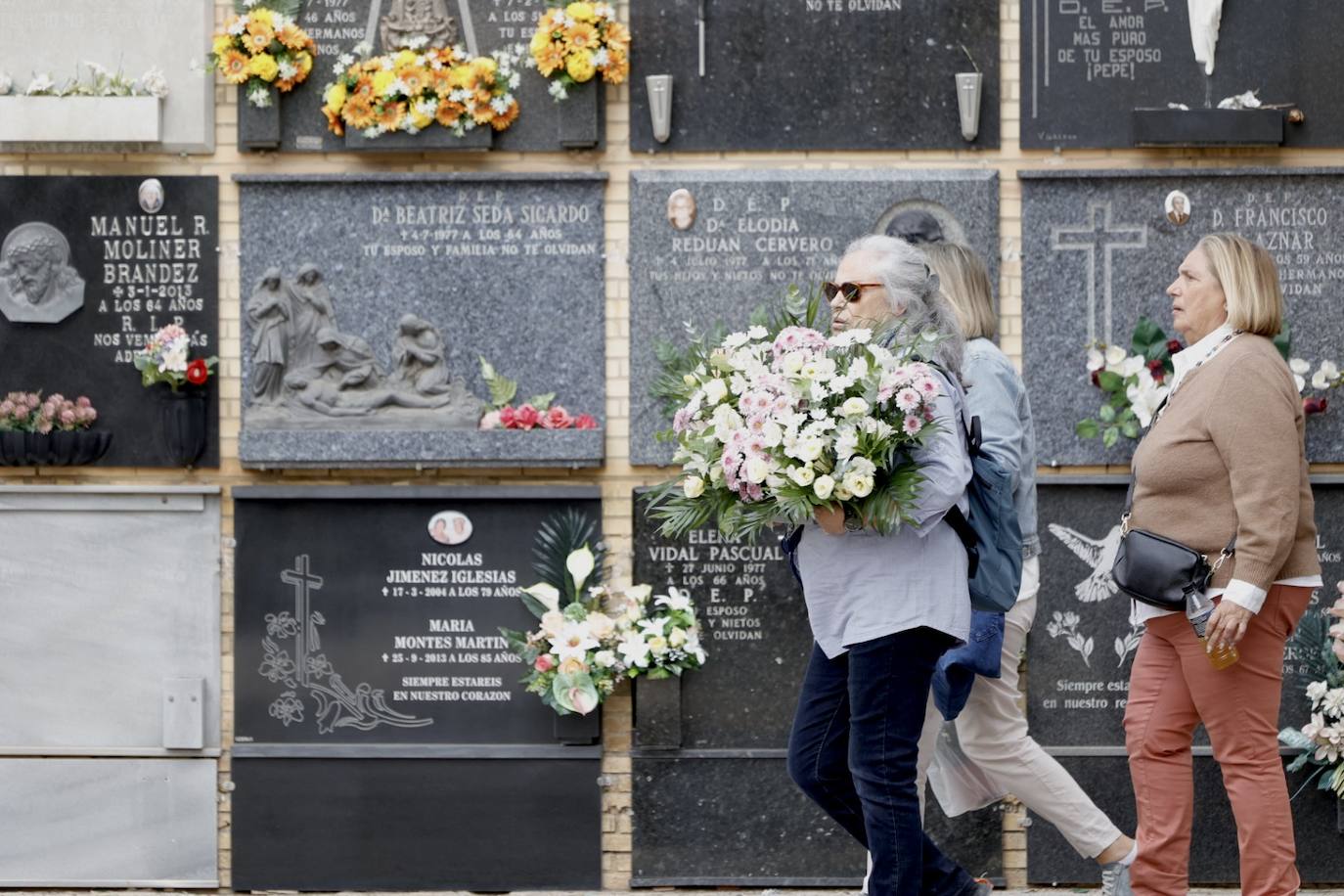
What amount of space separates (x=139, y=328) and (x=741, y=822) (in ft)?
8.39

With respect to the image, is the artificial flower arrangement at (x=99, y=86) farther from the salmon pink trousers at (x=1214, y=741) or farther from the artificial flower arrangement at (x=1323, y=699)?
the artificial flower arrangement at (x=1323, y=699)

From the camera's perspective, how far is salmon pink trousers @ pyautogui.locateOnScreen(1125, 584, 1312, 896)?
13.7ft

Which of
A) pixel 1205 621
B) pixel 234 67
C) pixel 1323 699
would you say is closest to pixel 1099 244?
pixel 1323 699

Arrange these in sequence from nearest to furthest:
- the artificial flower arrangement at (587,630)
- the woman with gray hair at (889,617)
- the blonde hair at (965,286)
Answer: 1. the woman with gray hair at (889,617)
2. the blonde hair at (965,286)
3. the artificial flower arrangement at (587,630)

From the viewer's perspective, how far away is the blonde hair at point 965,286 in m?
4.59

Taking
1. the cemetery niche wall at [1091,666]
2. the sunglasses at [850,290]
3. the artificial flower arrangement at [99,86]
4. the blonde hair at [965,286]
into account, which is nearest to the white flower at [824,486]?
the sunglasses at [850,290]

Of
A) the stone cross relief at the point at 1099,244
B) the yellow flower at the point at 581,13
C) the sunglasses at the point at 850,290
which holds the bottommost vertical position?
the sunglasses at the point at 850,290

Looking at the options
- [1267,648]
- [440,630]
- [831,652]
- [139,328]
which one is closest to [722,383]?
[831,652]

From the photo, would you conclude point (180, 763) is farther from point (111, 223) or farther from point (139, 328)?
point (111, 223)

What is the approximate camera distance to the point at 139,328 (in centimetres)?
560

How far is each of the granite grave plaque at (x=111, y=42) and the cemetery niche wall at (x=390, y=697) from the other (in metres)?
1.32

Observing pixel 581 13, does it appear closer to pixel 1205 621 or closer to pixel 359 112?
pixel 359 112

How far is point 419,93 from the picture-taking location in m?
5.41

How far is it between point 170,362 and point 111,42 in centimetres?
111
